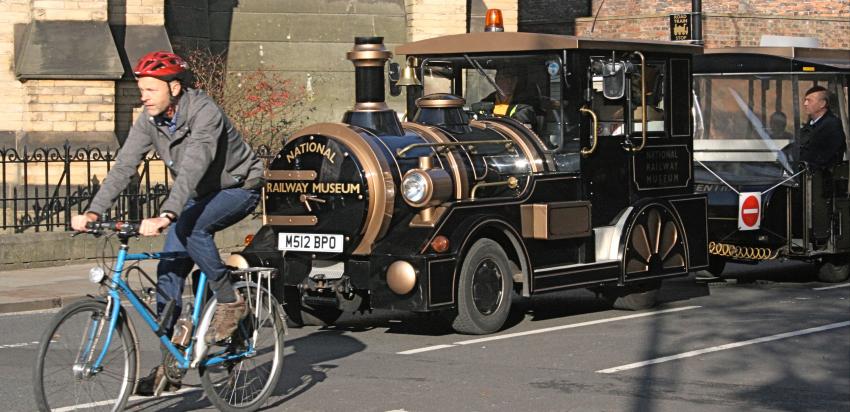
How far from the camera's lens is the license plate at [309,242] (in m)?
11.0

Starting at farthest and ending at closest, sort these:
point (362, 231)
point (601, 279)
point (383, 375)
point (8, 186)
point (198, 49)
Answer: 1. point (198, 49)
2. point (8, 186)
3. point (601, 279)
4. point (362, 231)
5. point (383, 375)

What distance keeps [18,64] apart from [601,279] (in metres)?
11.3

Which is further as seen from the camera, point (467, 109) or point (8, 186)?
point (8, 186)

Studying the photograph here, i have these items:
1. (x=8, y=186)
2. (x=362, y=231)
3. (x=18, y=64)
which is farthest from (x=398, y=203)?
(x=18, y=64)

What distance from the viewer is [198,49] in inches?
930

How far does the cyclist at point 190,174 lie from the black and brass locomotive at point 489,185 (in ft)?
9.72

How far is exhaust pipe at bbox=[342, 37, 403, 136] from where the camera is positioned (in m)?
11.3

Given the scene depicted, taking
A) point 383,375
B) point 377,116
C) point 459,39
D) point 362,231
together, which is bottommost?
point 383,375

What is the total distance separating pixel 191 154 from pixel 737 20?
34.0 meters

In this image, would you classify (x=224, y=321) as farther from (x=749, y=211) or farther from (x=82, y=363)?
(x=749, y=211)

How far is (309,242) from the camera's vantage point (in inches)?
440

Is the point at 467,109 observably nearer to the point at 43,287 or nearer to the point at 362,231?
the point at 362,231

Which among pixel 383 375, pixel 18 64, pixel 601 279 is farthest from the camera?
pixel 18 64

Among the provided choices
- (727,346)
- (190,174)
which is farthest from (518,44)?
(190,174)
